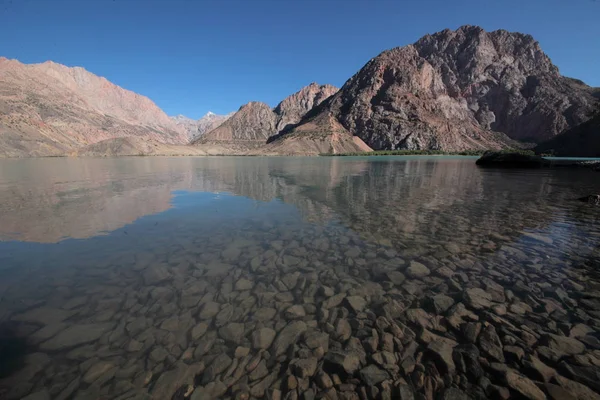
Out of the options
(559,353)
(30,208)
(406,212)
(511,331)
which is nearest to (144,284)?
(511,331)

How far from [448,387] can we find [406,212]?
43.1 feet

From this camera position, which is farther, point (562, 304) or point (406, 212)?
point (406, 212)

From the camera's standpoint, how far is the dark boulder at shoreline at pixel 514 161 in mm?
60531

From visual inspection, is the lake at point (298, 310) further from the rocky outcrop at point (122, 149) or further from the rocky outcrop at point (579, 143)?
the rocky outcrop at point (579, 143)

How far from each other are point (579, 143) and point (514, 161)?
164117 millimetres

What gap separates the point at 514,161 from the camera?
202 feet

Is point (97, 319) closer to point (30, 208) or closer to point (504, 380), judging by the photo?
point (504, 380)

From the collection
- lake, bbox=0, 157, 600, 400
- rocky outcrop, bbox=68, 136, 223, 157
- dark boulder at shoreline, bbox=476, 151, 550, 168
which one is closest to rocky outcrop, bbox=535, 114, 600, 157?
dark boulder at shoreline, bbox=476, 151, 550, 168

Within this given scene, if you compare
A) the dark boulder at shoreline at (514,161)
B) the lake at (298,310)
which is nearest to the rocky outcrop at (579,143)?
the dark boulder at shoreline at (514,161)

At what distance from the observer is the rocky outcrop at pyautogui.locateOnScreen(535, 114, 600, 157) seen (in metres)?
155

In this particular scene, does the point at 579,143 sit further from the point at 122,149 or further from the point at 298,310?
the point at 122,149

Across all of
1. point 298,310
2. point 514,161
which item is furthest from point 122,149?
point 298,310

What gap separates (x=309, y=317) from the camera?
21.4 feet

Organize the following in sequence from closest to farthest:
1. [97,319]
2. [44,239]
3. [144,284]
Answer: [97,319] < [144,284] < [44,239]
